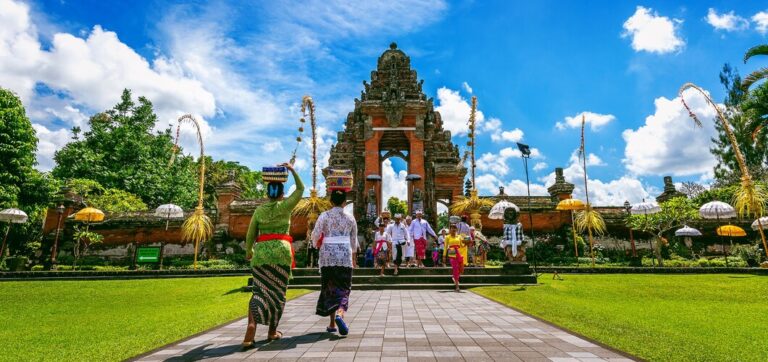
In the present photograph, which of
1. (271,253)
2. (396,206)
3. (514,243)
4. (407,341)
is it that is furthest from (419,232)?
(396,206)

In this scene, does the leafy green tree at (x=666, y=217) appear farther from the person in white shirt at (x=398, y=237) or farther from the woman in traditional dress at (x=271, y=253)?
the woman in traditional dress at (x=271, y=253)

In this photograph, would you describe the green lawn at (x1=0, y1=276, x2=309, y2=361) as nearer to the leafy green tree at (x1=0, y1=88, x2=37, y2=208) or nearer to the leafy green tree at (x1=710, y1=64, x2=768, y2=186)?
the leafy green tree at (x1=0, y1=88, x2=37, y2=208)

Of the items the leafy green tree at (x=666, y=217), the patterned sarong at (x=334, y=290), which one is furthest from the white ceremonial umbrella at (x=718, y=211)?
the patterned sarong at (x=334, y=290)

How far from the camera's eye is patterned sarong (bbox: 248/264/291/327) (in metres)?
4.27

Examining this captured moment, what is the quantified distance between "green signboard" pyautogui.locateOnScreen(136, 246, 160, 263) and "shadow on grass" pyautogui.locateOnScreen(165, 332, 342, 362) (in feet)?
55.9

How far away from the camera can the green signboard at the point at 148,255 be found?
18.5 metres

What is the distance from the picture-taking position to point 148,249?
61.3 ft

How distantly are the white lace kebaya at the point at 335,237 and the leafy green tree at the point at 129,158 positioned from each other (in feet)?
105

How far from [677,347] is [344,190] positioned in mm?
4086

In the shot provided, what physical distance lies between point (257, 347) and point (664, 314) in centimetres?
598

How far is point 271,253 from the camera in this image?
14.7 ft

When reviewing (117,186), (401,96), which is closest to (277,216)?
(401,96)

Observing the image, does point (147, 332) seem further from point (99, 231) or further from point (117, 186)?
point (117, 186)

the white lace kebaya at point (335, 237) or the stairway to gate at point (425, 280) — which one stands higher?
the white lace kebaya at point (335, 237)
